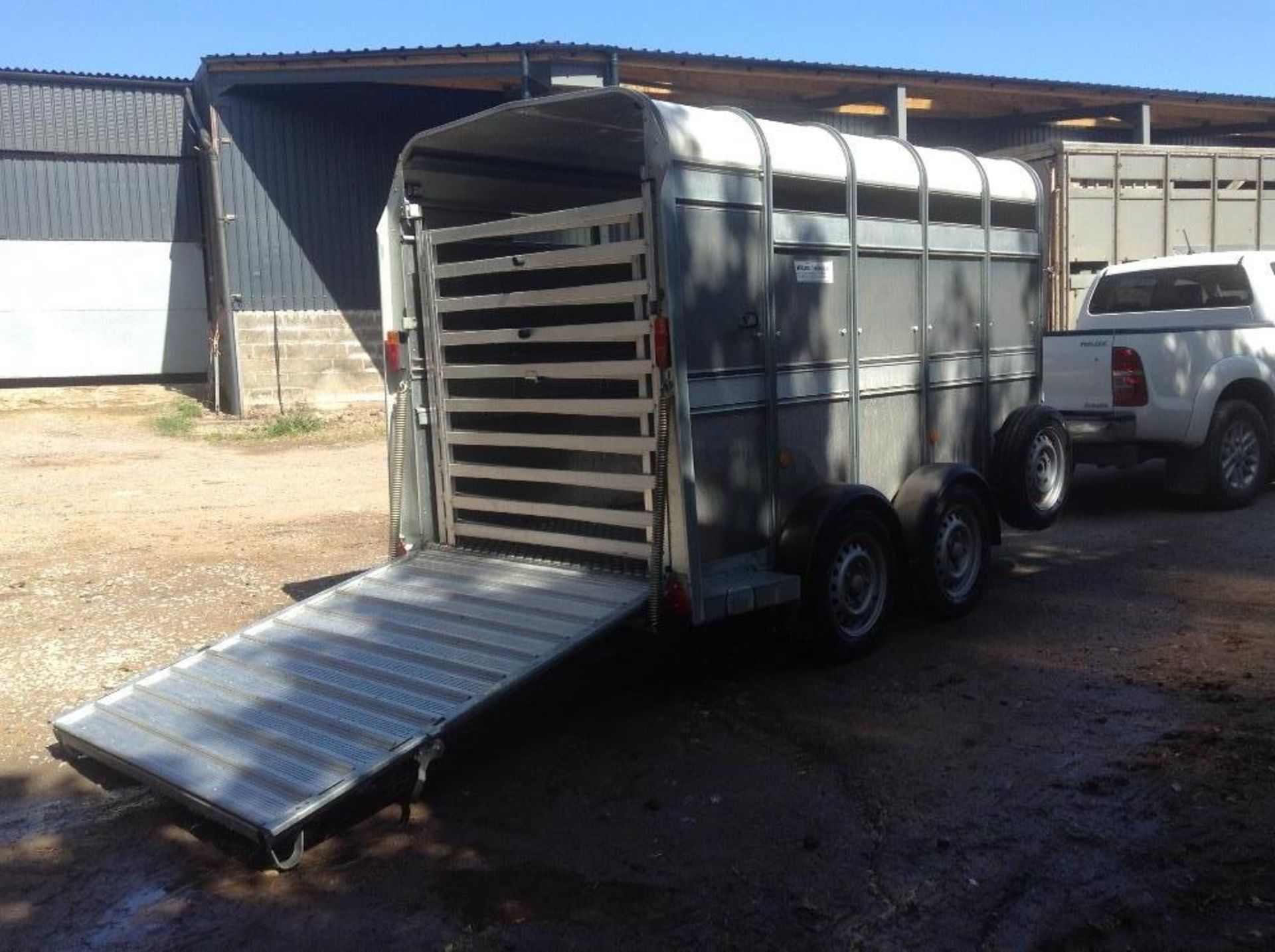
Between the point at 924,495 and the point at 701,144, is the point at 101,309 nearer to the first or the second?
the point at 924,495

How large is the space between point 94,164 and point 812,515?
70.5 feet

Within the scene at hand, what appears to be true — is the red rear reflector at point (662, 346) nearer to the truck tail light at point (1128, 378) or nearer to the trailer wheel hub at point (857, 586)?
the trailer wheel hub at point (857, 586)

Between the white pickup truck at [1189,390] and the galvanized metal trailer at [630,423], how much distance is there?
2387mm

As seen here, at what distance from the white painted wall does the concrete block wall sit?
441 centimetres

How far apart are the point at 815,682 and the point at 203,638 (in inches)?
139

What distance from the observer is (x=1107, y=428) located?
972 cm

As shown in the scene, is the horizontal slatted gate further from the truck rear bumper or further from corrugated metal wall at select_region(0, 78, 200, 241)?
corrugated metal wall at select_region(0, 78, 200, 241)

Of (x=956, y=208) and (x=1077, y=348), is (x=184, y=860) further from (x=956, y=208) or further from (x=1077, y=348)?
(x=1077, y=348)

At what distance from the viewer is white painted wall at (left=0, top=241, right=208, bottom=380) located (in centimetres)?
2316

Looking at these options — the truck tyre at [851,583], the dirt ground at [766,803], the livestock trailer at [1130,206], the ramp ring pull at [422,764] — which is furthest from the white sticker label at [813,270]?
the livestock trailer at [1130,206]

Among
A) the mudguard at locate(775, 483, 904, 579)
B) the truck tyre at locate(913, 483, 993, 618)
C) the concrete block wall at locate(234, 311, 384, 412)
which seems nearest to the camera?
the mudguard at locate(775, 483, 904, 579)

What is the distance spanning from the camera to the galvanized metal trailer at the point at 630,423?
515 cm

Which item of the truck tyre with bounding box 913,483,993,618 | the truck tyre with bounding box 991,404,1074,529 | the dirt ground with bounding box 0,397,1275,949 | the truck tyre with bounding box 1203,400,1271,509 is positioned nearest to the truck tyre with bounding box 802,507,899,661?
the dirt ground with bounding box 0,397,1275,949

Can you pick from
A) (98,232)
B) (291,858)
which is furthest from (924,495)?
(98,232)
